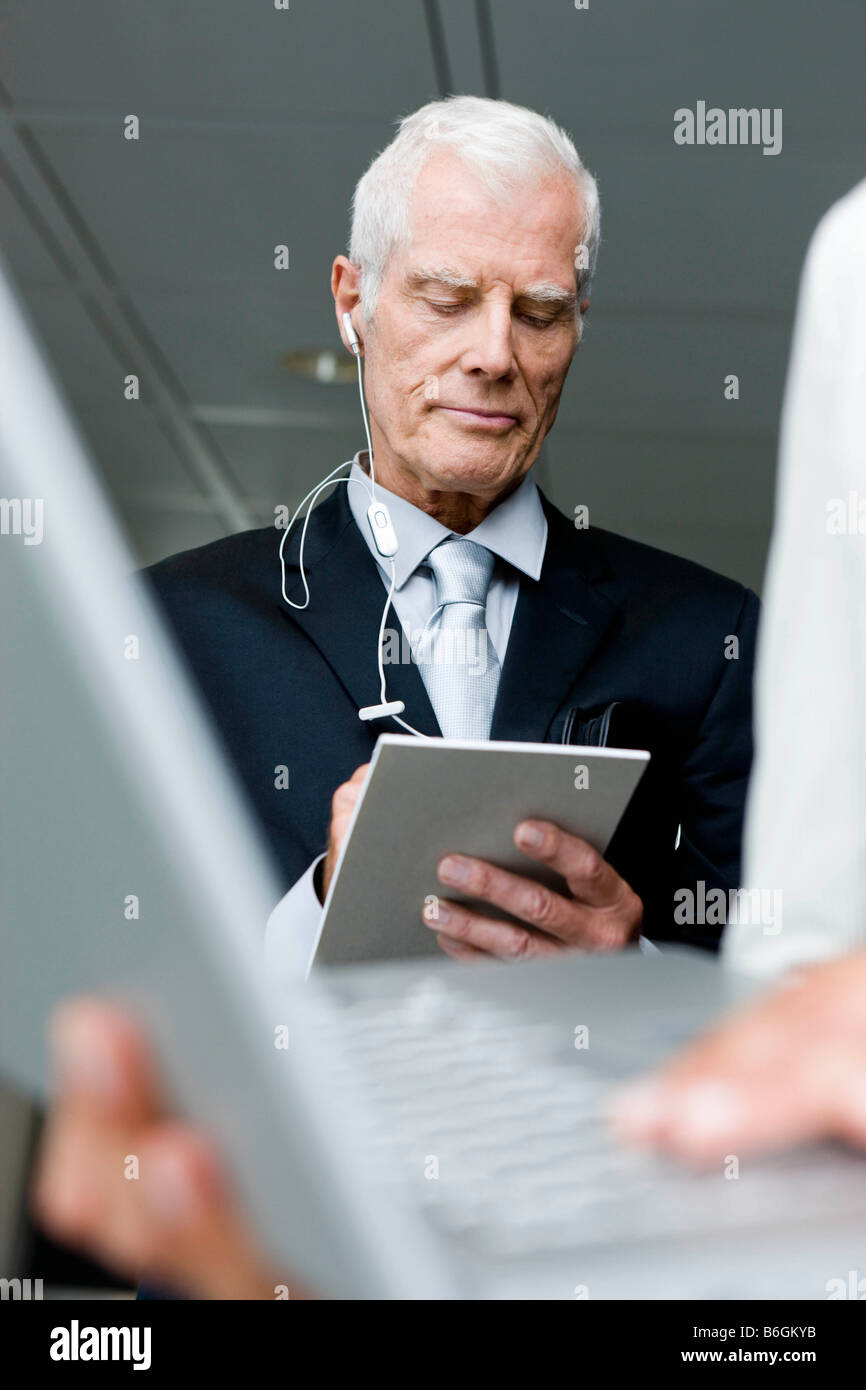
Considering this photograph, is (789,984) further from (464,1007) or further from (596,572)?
(596,572)

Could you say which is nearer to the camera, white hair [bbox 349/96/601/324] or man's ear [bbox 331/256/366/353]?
white hair [bbox 349/96/601/324]

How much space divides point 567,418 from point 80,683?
352 centimetres

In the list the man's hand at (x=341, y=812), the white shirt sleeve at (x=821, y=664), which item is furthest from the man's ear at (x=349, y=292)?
the white shirt sleeve at (x=821, y=664)

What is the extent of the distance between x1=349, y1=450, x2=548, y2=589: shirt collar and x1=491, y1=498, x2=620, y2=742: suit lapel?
0.7 inches

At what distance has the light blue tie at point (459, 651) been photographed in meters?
1.16

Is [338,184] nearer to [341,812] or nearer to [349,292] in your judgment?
[349,292]

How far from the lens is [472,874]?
2.63 feet

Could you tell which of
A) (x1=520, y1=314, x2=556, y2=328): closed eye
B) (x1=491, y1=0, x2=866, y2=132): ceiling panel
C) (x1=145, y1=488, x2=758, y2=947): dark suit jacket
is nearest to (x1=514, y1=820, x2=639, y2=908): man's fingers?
(x1=145, y1=488, x2=758, y2=947): dark suit jacket

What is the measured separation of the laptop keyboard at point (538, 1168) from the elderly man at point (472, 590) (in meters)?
0.76

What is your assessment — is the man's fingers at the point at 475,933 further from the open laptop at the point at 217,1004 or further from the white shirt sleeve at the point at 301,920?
the open laptop at the point at 217,1004

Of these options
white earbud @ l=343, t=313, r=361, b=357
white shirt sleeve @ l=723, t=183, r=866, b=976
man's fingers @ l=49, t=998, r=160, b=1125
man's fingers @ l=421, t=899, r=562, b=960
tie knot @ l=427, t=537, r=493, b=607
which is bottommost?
man's fingers @ l=421, t=899, r=562, b=960

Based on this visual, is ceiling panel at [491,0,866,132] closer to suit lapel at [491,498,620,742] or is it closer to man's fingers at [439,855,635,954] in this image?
suit lapel at [491,498,620,742]

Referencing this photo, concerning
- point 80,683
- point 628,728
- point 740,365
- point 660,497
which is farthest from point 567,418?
point 80,683

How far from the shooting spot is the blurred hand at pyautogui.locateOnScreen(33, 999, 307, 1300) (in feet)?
0.60
